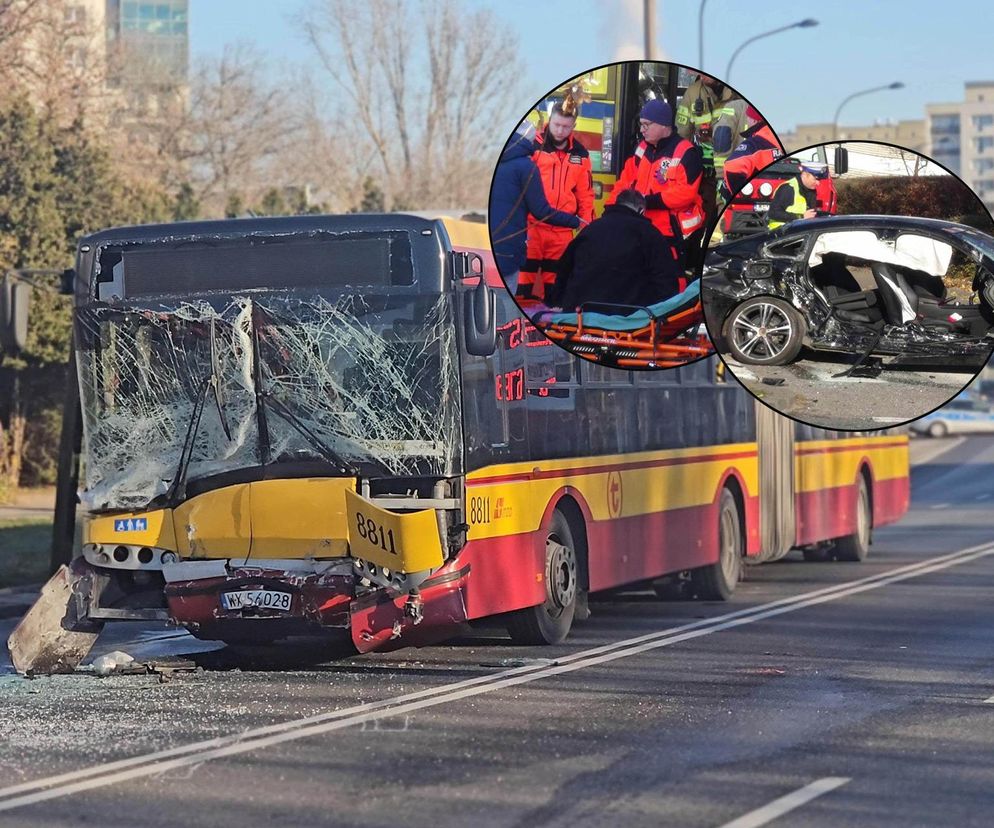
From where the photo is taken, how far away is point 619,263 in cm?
469

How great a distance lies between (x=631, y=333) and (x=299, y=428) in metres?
7.26

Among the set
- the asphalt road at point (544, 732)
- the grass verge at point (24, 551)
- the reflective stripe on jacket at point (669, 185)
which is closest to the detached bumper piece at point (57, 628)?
the asphalt road at point (544, 732)

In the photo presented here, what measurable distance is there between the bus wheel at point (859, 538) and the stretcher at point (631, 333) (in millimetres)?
19173

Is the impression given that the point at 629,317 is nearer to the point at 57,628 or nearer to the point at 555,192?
the point at 555,192

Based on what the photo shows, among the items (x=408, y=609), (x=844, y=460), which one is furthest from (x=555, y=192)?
(x=844, y=460)

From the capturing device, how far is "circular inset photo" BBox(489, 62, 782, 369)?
4.48 metres

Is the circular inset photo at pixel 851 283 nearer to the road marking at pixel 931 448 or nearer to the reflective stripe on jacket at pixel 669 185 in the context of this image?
the reflective stripe on jacket at pixel 669 185

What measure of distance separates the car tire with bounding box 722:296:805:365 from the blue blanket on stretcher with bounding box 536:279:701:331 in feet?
1.24

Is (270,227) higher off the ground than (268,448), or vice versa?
(270,227)

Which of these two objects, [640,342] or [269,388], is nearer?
[640,342]

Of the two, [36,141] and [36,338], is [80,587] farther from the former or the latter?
[36,141]

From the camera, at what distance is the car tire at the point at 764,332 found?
13.3ft

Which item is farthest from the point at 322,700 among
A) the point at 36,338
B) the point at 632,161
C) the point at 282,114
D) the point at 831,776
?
the point at 282,114

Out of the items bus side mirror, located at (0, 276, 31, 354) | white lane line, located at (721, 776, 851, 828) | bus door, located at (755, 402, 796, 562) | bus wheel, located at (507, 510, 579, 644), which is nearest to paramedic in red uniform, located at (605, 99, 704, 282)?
white lane line, located at (721, 776, 851, 828)
